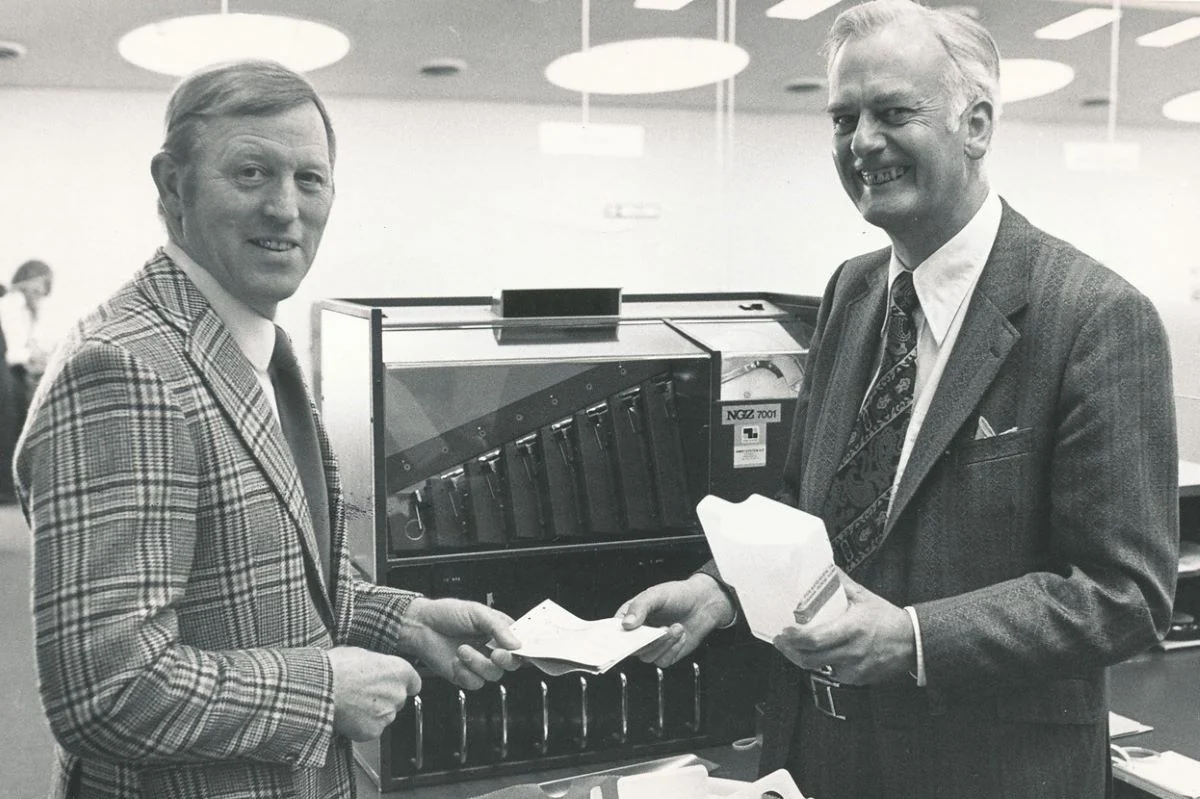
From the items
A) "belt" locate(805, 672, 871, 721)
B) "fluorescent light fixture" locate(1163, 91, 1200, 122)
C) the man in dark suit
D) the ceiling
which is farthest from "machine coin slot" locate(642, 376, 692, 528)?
"fluorescent light fixture" locate(1163, 91, 1200, 122)

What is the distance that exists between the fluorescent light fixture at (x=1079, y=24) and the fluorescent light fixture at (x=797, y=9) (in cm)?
92

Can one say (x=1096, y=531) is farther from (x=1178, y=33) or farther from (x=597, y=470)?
(x=1178, y=33)

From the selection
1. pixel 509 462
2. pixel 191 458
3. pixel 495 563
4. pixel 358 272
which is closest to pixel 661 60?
pixel 358 272

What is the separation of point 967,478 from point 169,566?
1084 millimetres

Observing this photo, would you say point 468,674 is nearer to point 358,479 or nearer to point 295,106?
point 295,106

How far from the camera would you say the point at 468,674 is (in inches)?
74.0

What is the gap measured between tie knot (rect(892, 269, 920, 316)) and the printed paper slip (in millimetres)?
655

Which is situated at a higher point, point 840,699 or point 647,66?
point 647,66

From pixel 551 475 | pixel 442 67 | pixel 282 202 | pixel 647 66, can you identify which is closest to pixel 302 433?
pixel 282 202

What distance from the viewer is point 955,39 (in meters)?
1.76

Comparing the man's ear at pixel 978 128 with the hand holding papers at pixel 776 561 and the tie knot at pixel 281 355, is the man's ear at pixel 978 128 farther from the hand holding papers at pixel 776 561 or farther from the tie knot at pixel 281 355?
the tie knot at pixel 281 355

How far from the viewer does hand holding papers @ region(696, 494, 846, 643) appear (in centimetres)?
154

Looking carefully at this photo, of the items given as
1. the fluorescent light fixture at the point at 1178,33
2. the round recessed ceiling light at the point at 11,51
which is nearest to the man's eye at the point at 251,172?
the round recessed ceiling light at the point at 11,51

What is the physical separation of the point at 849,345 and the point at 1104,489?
0.52 metres
